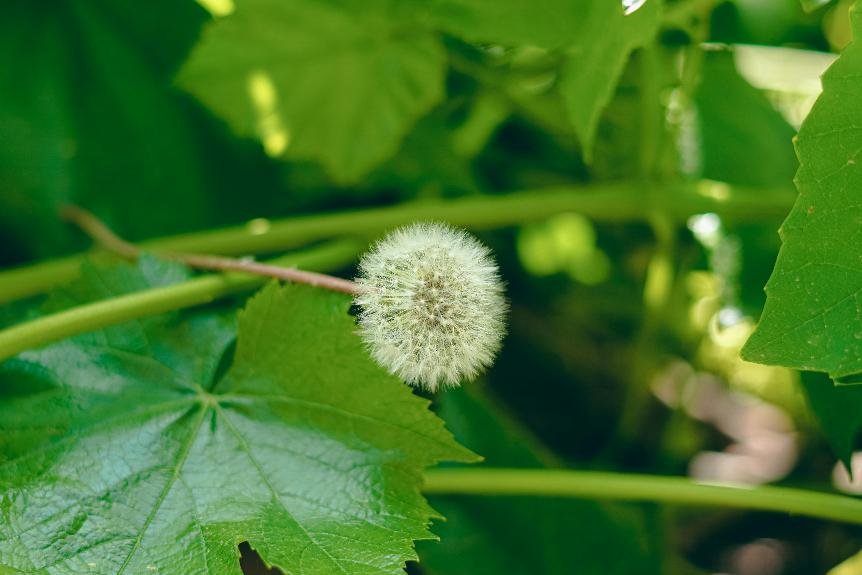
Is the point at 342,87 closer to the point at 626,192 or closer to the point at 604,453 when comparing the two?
the point at 626,192

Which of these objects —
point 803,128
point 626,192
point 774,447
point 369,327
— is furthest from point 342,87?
point 774,447

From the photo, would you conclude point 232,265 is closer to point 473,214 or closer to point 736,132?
point 473,214

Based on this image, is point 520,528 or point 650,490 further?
point 520,528

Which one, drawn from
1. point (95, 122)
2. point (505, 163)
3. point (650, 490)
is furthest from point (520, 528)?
point (95, 122)

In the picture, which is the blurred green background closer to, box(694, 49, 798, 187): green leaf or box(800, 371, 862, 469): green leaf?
box(694, 49, 798, 187): green leaf

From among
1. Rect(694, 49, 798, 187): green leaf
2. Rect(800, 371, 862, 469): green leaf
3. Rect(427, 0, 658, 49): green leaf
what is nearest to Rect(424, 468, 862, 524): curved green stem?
Rect(800, 371, 862, 469): green leaf

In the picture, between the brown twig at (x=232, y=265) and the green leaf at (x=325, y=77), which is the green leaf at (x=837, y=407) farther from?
the green leaf at (x=325, y=77)
